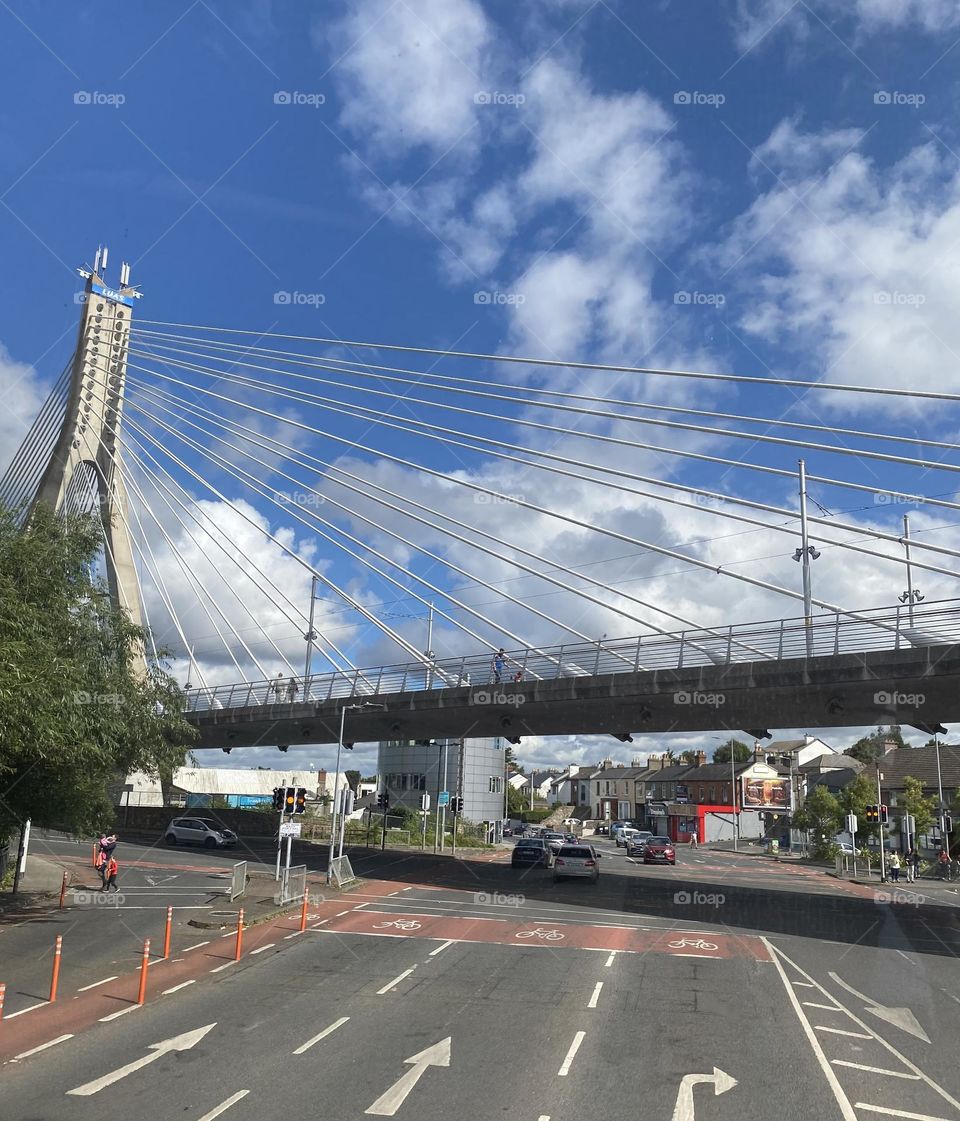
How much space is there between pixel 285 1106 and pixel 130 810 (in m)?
56.3

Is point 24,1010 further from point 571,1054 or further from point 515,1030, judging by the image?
point 571,1054

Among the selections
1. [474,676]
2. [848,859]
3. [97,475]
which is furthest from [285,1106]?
[848,859]

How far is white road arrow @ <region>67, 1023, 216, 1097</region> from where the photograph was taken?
9.62 metres

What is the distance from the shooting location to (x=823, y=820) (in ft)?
221

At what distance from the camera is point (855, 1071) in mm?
10898

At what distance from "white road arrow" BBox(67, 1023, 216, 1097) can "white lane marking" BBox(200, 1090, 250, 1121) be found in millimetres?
1402
